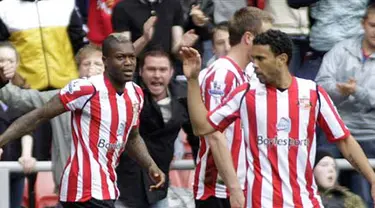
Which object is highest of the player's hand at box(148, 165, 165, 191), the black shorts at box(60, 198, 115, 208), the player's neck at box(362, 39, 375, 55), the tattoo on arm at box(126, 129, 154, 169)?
the player's neck at box(362, 39, 375, 55)

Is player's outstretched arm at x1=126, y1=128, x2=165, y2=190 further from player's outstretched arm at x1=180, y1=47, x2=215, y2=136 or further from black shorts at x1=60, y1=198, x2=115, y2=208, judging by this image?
player's outstretched arm at x1=180, y1=47, x2=215, y2=136

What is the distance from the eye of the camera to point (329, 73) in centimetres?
1147

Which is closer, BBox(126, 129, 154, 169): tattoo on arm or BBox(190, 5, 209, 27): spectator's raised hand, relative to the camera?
BBox(126, 129, 154, 169): tattoo on arm

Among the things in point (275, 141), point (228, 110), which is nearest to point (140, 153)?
point (228, 110)

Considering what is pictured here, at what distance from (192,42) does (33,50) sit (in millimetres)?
1355

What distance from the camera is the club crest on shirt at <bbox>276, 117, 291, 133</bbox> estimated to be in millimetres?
9031

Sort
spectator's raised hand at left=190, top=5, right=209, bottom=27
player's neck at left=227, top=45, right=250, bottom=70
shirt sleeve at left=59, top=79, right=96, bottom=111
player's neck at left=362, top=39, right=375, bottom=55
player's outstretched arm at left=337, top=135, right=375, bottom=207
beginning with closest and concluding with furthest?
player's outstretched arm at left=337, top=135, right=375, bottom=207, shirt sleeve at left=59, top=79, right=96, bottom=111, player's neck at left=227, top=45, right=250, bottom=70, player's neck at left=362, top=39, right=375, bottom=55, spectator's raised hand at left=190, top=5, right=209, bottom=27

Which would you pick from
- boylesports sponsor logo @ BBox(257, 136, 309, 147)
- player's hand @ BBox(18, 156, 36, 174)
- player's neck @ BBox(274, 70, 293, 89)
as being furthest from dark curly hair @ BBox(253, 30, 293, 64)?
player's hand @ BBox(18, 156, 36, 174)

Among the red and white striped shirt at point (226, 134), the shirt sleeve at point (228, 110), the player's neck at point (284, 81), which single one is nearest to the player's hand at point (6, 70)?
the red and white striped shirt at point (226, 134)

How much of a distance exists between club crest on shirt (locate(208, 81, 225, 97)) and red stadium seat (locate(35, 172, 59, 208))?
163 cm

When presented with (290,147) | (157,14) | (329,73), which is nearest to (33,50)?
(157,14)

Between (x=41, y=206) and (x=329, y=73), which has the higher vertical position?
(x=329, y=73)

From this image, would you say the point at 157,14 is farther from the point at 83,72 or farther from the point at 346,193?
the point at 346,193

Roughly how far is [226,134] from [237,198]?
1.04 m
